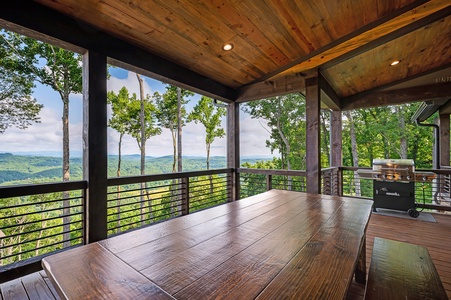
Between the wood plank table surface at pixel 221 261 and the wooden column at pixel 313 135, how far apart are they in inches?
88.1

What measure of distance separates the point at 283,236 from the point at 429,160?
1380cm

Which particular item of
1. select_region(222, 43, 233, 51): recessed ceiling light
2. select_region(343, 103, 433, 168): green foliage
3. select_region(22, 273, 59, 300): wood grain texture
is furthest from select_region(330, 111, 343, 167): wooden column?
select_region(343, 103, 433, 168): green foliage

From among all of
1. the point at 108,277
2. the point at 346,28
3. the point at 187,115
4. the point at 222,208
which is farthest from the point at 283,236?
the point at 187,115

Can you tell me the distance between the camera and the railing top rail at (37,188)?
186cm

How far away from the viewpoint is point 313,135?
3607mm

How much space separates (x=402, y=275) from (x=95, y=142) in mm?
2887

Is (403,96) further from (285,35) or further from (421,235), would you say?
(285,35)

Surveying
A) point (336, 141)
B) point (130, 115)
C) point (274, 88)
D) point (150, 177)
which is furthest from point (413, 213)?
point (130, 115)

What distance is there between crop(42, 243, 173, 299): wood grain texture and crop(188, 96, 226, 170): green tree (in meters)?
8.09

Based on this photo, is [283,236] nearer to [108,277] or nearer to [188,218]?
[188,218]

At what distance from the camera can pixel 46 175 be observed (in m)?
5.55

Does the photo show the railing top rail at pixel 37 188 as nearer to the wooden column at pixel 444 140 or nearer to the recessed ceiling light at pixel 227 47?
the recessed ceiling light at pixel 227 47

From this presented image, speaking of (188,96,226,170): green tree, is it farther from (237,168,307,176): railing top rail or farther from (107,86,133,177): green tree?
(237,168,307,176): railing top rail

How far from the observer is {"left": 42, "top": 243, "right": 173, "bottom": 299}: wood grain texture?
0.65 metres
